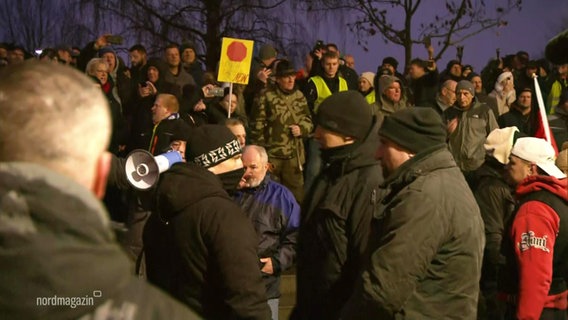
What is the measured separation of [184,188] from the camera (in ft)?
14.1

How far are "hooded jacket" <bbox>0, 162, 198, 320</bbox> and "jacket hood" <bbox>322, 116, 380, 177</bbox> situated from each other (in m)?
3.30

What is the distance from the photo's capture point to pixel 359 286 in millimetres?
4062

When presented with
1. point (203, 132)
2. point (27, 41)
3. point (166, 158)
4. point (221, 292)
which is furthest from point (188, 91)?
point (27, 41)

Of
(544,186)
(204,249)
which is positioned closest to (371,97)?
(544,186)

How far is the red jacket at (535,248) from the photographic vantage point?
5.27m

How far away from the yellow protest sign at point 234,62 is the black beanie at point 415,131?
6875mm

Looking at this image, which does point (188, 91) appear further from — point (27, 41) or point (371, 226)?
point (27, 41)

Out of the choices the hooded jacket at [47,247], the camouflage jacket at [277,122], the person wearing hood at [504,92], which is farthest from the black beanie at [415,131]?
the person wearing hood at [504,92]

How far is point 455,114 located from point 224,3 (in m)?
9.56

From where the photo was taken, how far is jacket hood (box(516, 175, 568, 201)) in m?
5.41

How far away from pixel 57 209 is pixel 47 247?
0.07 m

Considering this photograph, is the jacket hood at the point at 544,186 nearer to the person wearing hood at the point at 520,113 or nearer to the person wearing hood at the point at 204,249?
the person wearing hood at the point at 204,249

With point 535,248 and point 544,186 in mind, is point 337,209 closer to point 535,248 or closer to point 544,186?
point 535,248

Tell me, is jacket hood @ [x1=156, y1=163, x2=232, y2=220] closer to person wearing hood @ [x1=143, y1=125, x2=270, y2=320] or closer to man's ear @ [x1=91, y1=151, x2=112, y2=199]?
person wearing hood @ [x1=143, y1=125, x2=270, y2=320]
